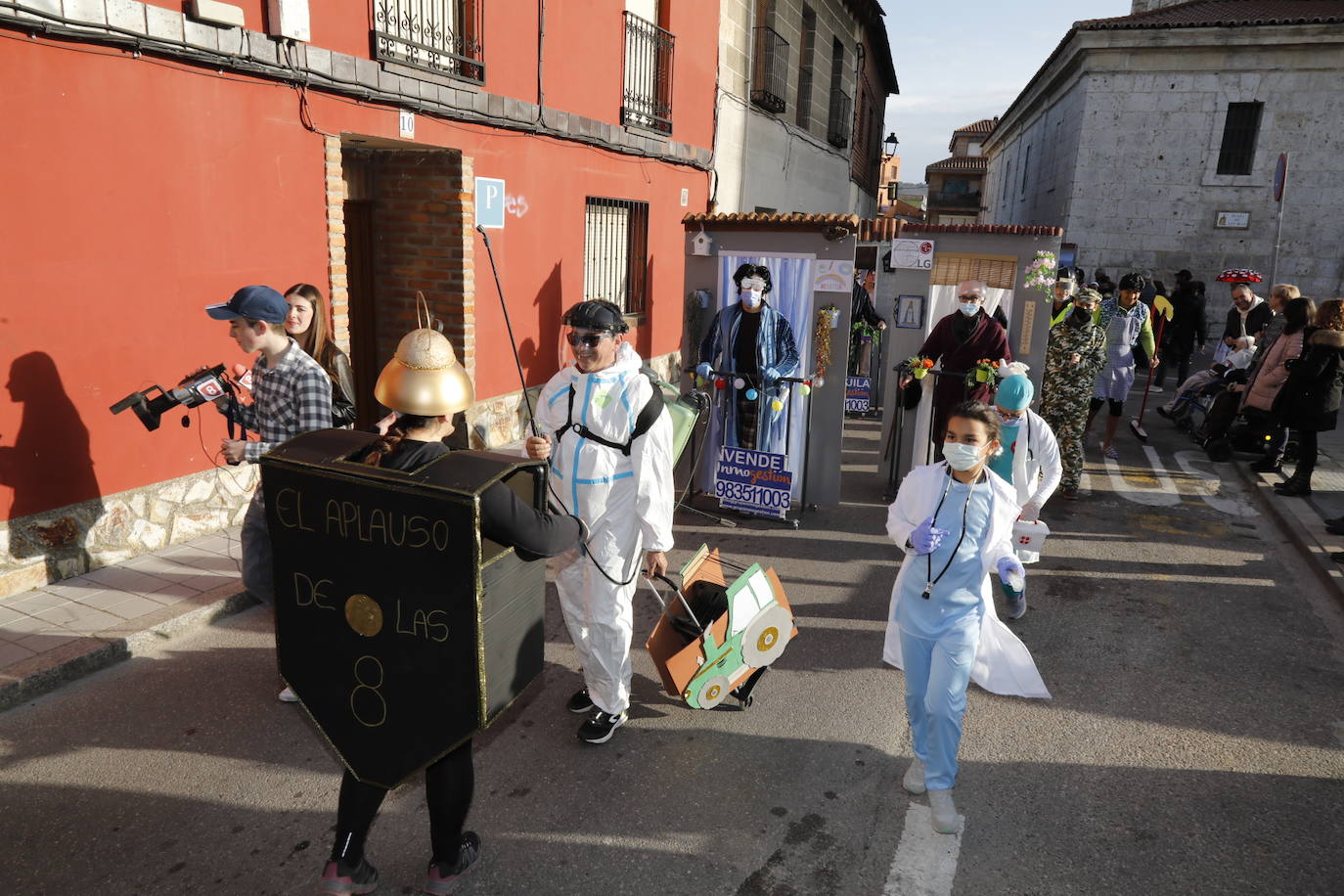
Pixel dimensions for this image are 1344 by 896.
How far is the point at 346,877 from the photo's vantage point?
287 cm

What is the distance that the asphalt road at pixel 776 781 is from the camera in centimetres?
324

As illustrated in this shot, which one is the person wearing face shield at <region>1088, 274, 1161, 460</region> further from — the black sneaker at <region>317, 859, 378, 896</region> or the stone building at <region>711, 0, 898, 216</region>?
the black sneaker at <region>317, 859, 378, 896</region>

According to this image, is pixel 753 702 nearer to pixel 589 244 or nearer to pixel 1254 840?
pixel 1254 840

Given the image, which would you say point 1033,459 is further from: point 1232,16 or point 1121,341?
point 1232,16

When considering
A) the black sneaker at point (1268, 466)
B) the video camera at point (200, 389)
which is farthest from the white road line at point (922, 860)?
the black sneaker at point (1268, 466)

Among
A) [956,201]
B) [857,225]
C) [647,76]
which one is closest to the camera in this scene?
[857,225]

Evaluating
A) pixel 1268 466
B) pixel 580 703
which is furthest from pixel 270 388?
pixel 1268 466

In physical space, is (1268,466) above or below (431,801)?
below

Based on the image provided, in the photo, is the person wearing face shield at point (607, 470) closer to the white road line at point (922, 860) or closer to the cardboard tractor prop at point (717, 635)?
the cardboard tractor prop at point (717, 635)

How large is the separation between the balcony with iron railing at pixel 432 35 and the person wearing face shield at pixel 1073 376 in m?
6.16

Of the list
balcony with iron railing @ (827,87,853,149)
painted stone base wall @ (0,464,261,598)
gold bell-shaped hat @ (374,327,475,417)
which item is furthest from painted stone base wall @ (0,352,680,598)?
balcony with iron railing @ (827,87,853,149)

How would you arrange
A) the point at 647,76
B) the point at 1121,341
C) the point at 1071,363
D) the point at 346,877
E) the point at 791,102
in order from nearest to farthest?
the point at 346,877 → the point at 1071,363 → the point at 1121,341 → the point at 647,76 → the point at 791,102

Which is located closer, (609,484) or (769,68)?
(609,484)

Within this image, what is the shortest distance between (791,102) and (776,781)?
16473 millimetres
